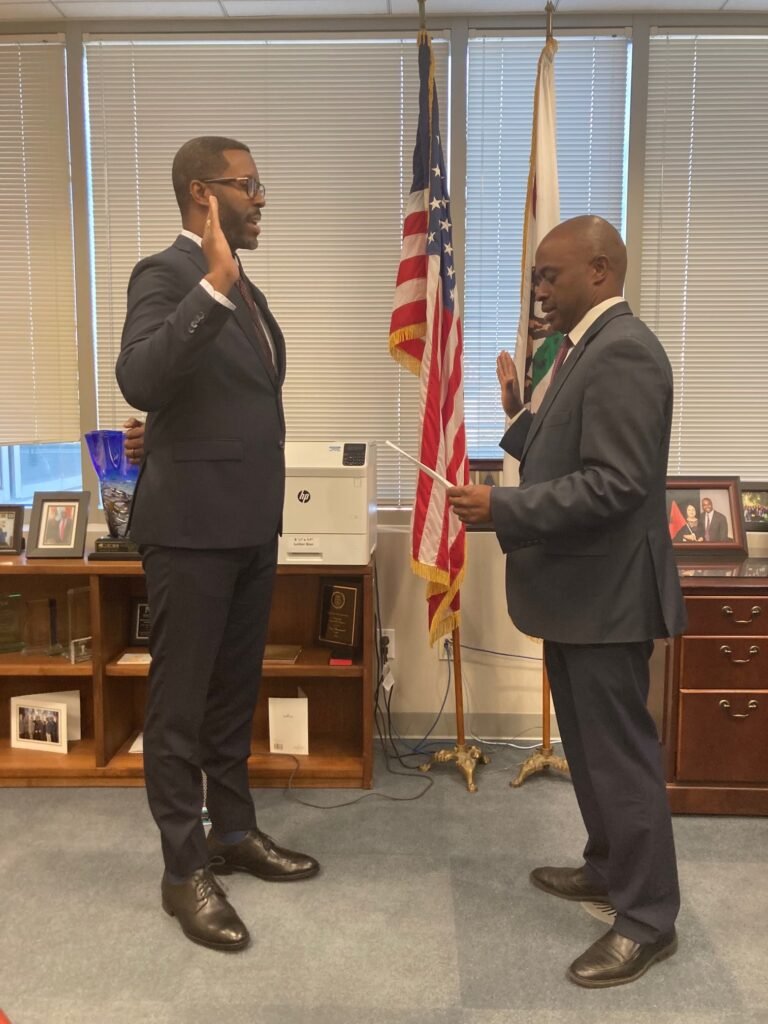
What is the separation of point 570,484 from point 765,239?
2.00 m

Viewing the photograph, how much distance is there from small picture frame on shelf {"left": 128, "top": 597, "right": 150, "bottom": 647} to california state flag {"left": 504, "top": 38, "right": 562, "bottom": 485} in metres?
1.38

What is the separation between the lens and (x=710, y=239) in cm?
301

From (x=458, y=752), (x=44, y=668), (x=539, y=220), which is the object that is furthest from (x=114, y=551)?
(x=539, y=220)

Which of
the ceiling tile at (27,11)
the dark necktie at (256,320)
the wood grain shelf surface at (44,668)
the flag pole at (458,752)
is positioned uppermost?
the ceiling tile at (27,11)

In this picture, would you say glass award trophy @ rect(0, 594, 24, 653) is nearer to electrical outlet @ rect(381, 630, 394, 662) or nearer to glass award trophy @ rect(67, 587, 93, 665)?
glass award trophy @ rect(67, 587, 93, 665)

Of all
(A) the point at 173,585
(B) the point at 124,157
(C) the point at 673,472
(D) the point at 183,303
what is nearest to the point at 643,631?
(A) the point at 173,585

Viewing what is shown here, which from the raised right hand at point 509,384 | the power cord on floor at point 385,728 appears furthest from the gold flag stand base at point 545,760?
the raised right hand at point 509,384

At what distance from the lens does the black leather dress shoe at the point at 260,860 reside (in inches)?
81.7

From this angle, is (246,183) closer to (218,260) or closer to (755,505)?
(218,260)

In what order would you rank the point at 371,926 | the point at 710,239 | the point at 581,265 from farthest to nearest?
the point at 710,239
the point at 371,926
the point at 581,265

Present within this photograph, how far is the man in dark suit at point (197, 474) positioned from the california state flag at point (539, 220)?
1050 mm

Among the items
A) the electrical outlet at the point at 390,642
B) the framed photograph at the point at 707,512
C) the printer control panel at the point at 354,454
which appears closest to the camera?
the printer control panel at the point at 354,454

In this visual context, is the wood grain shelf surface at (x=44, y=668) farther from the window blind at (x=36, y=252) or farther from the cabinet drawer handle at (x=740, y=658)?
the cabinet drawer handle at (x=740, y=658)

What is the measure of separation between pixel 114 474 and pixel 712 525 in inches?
79.3
